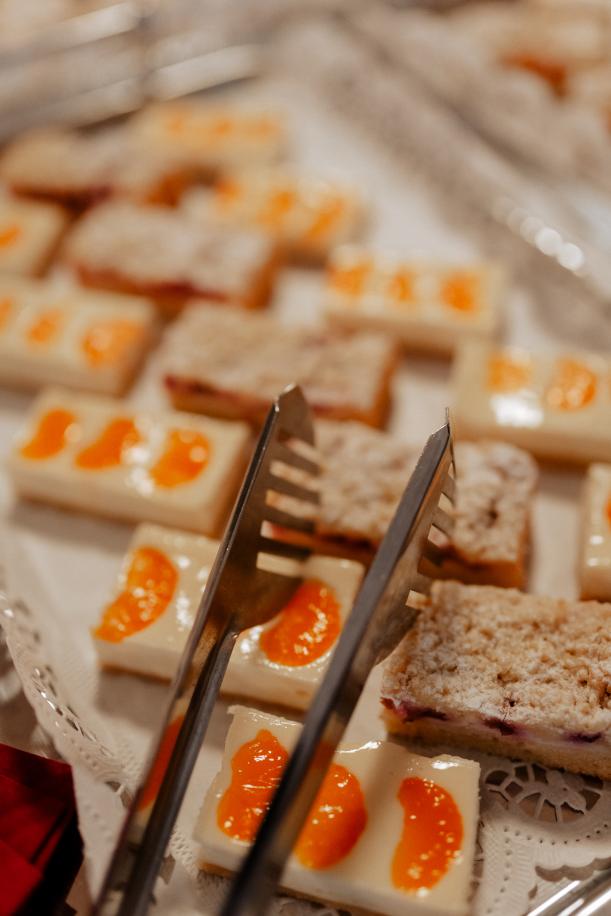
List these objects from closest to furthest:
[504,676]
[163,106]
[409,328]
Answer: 1. [504,676]
2. [409,328]
3. [163,106]

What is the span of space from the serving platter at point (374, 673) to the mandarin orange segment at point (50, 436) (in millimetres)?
163

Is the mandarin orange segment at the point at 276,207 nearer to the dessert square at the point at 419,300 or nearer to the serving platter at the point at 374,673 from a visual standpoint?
the serving platter at the point at 374,673

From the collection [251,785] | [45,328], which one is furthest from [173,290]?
[251,785]

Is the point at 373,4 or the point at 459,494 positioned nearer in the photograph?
the point at 459,494

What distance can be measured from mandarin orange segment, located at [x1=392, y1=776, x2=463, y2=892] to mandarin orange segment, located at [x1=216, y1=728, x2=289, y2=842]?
234 millimetres

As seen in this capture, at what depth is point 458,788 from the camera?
1463mm

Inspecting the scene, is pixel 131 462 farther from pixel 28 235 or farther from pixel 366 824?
pixel 28 235

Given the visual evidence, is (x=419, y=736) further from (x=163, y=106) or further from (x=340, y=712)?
(x=163, y=106)

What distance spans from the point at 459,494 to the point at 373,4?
2384mm

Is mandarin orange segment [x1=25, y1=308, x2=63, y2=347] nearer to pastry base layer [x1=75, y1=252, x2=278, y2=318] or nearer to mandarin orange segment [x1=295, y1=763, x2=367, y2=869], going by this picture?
pastry base layer [x1=75, y1=252, x2=278, y2=318]

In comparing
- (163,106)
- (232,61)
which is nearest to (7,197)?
(163,106)

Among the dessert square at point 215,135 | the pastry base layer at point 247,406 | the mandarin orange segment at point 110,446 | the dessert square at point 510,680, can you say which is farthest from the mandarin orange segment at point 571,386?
the dessert square at point 215,135

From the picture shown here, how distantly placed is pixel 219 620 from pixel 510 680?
1.89ft

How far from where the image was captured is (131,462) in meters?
2.14
